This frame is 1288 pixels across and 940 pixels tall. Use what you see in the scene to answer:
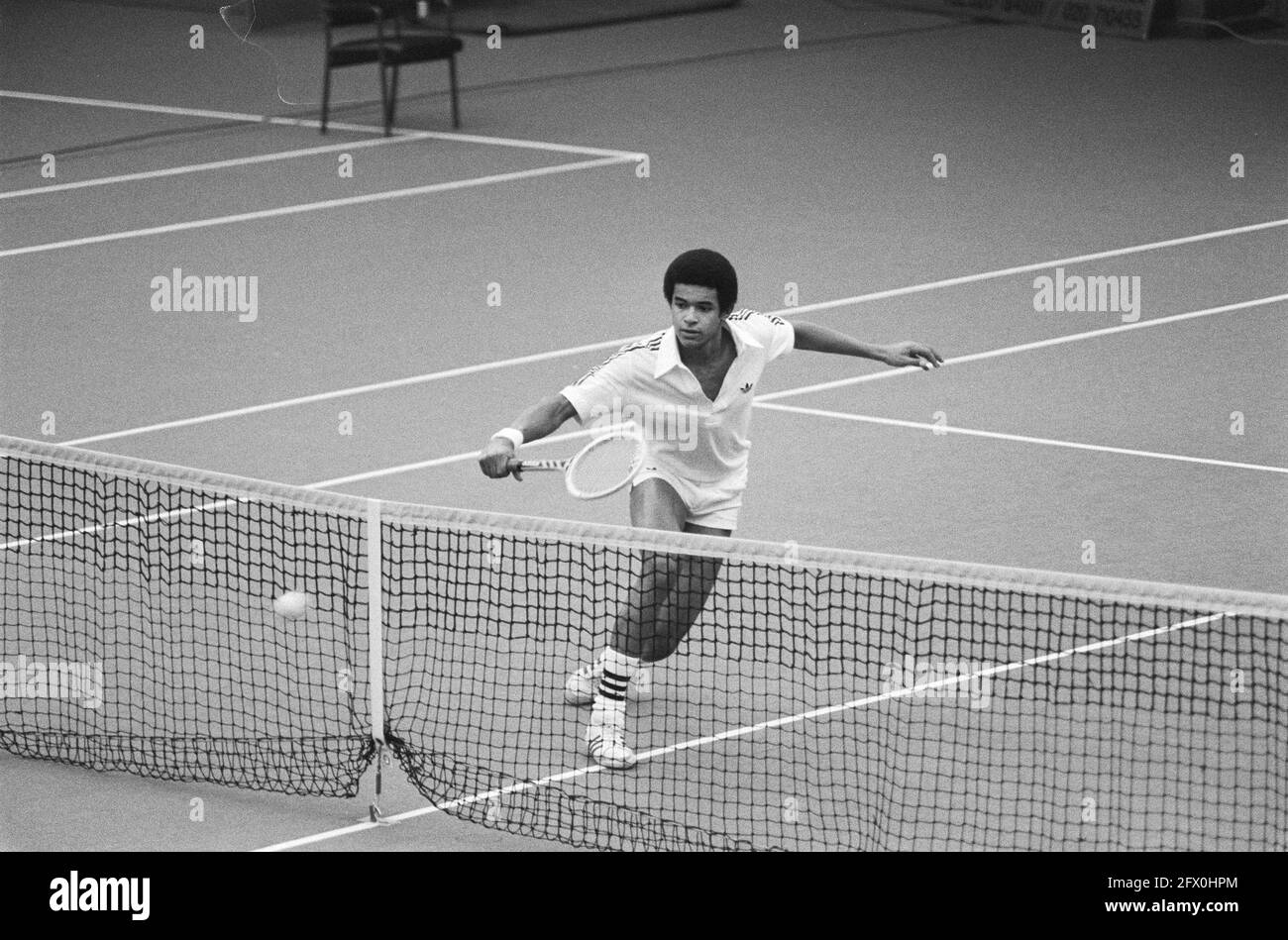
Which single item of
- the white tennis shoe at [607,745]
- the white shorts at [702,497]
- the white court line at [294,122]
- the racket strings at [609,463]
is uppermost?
the white court line at [294,122]

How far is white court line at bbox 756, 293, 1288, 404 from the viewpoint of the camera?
12.0 m

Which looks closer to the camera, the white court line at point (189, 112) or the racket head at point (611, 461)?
the racket head at point (611, 461)

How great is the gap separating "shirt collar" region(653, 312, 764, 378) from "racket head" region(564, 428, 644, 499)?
0.28m

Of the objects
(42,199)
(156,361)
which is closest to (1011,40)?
(42,199)

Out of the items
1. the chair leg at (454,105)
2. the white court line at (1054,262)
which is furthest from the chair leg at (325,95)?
the white court line at (1054,262)

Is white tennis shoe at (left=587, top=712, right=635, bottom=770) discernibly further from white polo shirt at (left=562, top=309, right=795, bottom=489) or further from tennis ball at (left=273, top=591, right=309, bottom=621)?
tennis ball at (left=273, top=591, right=309, bottom=621)

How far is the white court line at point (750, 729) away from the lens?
22.5 ft

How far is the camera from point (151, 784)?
7215 millimetres

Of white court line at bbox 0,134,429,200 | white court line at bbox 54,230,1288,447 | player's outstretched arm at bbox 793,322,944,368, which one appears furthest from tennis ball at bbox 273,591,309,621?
white court line at bbox 0,134,429,200

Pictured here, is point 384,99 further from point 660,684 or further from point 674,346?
point 674,346

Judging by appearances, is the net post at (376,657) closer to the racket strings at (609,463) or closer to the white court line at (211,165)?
the racket strings at (609,463)

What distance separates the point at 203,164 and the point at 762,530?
955 centimetres

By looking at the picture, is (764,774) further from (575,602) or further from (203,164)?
(203,164)

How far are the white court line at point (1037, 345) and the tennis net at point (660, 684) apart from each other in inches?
119
